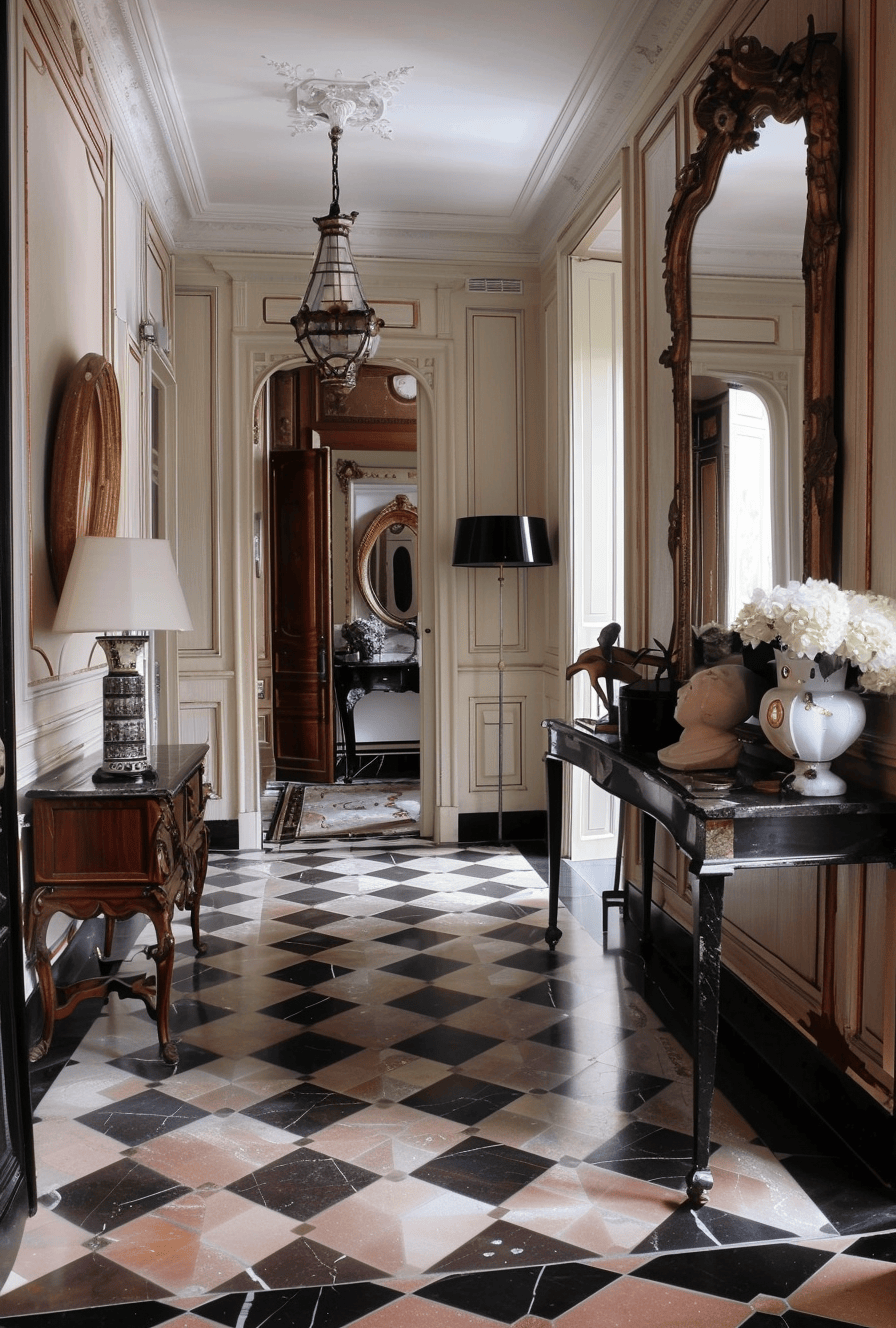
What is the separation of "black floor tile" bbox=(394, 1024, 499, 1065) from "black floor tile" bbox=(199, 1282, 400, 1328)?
43.9 inches

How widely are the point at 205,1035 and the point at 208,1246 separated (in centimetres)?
120

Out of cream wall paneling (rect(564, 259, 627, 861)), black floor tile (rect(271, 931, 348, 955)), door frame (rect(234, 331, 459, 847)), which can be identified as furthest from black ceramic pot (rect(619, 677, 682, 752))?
door frame (rect(234, 331, 459, 847))

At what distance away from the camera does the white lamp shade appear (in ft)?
10.5

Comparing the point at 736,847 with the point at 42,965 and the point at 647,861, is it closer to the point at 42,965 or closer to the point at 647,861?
the point at 647,861

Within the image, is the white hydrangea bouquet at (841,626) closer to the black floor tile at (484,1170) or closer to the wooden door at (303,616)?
A: the black floor tile at (484,1170)

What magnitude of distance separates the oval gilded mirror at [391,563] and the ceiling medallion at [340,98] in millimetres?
4716

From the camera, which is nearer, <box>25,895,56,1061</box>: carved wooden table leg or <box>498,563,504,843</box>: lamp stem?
<box>25,895,56,1061</box>: carved wooden table leg

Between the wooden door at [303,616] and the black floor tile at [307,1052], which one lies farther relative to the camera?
the wooden door at [303,616]

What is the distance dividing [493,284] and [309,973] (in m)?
4.15

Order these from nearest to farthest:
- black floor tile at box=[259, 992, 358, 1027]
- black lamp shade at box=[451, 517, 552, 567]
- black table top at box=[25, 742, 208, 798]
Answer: black table top at box=[25, 742, 208, 798], black floor tile at box=[259, 992, 358, 1027], black lamp shade at box=[451, 517, 552, 567]

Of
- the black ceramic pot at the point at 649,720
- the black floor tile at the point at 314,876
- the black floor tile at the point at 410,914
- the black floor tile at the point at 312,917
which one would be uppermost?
the black ceramic pot at the point at 649,720

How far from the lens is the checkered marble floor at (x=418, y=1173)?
210 cm

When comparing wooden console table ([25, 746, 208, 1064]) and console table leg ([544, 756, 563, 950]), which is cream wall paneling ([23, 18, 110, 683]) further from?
console table leg ([544, 756, 563, 950])

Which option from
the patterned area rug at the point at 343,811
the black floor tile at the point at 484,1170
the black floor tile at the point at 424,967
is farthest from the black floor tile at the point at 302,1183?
the patterned area rug at the point at 343,811
